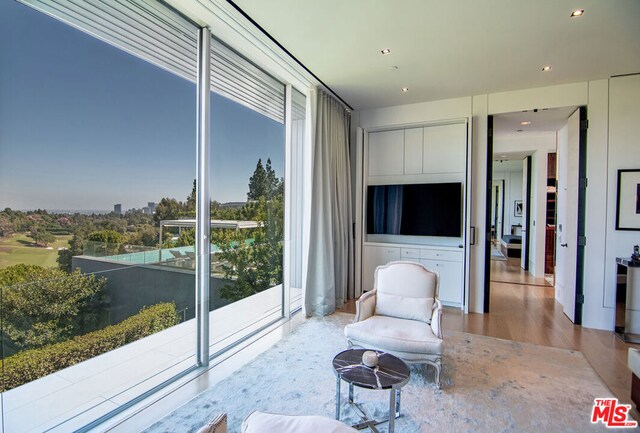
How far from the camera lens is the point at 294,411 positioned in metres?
2.13


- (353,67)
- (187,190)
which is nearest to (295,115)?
(353,67)

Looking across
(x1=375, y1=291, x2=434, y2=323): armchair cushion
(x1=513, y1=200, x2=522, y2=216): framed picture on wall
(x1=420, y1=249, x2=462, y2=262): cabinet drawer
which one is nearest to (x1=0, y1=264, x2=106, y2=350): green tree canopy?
(x1=375, y1=291, x2=434, y2=323): armchair cushion

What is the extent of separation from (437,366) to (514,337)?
1.62 m

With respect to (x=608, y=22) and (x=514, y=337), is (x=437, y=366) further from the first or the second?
(x=608, y=22)

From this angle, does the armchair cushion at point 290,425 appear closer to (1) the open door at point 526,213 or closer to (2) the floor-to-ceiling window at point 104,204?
(2) the floor-to-ceiling window at point 104,204

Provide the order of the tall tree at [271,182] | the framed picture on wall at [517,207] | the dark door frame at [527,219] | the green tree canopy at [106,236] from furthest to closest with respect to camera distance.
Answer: the framed picture on wall at [517,207], the dark door frame at [527,219], the tall tree at [271,182], the green tree canopy at [106,236]

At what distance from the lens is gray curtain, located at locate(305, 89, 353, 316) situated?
4.12 m

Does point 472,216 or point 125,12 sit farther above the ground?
point 125,12

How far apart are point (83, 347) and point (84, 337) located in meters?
0.07

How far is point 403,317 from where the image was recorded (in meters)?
2.96

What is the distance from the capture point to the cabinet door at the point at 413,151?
4895 mm

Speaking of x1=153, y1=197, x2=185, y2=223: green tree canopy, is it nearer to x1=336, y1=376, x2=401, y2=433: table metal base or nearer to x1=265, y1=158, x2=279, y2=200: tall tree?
x1=265, y1=158, x2=279, y2=200: tall tree

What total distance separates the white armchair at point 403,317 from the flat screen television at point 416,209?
1.74 metres

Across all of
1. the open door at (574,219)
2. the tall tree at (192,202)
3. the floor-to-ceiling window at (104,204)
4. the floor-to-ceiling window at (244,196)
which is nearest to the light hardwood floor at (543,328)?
the open door at (574,219)
